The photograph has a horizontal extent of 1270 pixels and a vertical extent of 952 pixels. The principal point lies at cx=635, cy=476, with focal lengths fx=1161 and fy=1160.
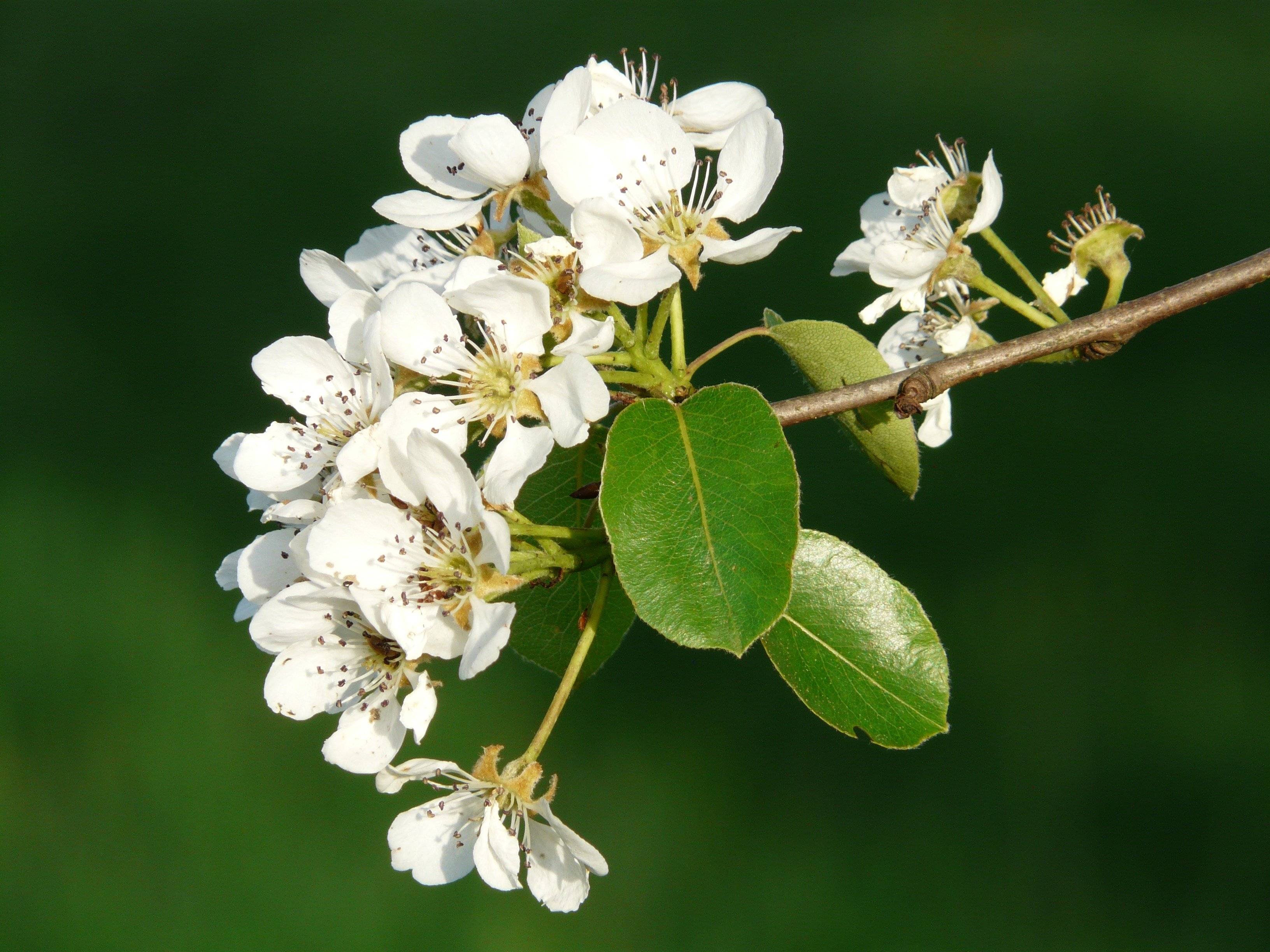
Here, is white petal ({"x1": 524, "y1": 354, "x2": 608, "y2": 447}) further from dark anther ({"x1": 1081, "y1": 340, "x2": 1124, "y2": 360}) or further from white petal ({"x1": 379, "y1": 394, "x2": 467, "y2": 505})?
dark anther ({"x1": 1081, "y1": 340, "x2": 1124, "y2": 360})

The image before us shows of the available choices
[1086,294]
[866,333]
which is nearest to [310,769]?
[866,333]

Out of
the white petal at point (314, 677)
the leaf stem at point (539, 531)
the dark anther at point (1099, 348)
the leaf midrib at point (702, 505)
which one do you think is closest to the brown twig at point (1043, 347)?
the dark anther at point (1099, 348)

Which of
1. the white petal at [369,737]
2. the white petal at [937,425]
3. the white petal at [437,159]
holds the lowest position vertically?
the white petal at [937,425]

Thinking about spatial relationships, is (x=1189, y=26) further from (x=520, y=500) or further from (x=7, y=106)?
(x=7, y=106)

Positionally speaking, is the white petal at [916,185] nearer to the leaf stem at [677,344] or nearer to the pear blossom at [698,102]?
the pear blossom at [698,102]

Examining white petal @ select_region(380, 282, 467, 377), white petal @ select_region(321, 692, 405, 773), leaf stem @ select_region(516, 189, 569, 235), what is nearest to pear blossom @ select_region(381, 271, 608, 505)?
white petal @ select_region(380, 282, 467, 377)

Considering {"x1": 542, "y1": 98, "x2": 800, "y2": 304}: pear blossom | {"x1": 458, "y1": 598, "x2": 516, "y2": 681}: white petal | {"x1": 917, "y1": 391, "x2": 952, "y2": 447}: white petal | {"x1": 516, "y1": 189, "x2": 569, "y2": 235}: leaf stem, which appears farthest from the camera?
{"x1": 917, "y1": 391, "x2": 952, "y2": 447}: white petal
